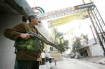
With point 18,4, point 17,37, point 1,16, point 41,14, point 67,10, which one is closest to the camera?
point 17,37

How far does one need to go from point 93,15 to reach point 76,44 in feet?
95.0

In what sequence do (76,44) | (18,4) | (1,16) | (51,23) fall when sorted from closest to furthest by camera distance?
(18,4)
(1,16)
(51,23)
(76,44)

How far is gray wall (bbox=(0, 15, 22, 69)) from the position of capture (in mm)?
3524

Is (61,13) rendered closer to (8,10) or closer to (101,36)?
(101,36)

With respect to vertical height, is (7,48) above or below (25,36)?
above

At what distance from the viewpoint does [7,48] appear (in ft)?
11.9

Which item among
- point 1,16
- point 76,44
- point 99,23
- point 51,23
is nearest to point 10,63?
point 1,16

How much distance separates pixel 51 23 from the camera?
11.4 meters

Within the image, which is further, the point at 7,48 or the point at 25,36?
the point at 7,48

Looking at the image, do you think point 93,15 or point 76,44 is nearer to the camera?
point 93,15

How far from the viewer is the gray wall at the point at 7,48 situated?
3.52 metres

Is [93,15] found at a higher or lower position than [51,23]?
higher

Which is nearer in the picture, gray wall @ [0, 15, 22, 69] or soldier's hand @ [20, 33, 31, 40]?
soldier's hand @ [20, 33, 31, 40]

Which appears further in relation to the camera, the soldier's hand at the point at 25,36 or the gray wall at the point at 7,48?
the gray wall at the point at 7,48
